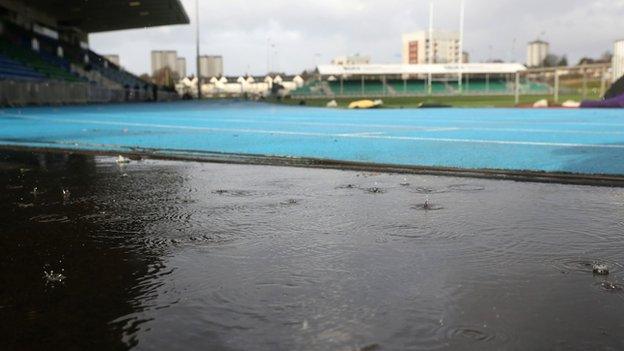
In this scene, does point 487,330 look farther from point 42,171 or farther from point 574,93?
point 574,93

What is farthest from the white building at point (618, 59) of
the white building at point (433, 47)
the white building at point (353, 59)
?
the white building at point (353, 59)

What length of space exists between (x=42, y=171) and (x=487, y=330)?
6996 mm

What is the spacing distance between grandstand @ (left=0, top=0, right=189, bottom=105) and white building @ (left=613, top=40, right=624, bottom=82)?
31670 millimetres

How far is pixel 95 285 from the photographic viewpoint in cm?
307

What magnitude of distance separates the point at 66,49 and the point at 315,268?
56848mm

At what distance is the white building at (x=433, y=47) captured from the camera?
12862cm

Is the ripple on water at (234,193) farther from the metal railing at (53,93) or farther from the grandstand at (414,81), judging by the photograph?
the grandstand at (414,81)

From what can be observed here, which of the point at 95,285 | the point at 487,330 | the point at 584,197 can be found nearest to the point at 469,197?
the point at 584,197

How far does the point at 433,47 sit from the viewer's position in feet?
425

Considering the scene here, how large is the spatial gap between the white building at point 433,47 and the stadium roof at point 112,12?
250 feet

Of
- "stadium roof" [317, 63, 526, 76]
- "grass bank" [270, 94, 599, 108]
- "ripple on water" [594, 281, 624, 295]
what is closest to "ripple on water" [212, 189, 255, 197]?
"ripple on water" [594, 281, 624, 295]

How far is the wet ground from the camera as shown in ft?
7.90

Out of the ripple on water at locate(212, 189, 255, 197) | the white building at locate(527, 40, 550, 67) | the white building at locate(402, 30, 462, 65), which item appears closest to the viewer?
the ripple on water at locate(212, 189, 255, 197)

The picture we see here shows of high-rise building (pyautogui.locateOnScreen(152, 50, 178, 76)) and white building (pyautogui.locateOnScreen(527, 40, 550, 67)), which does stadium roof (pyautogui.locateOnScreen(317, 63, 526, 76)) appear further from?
high-rise building (pyautogui.locateOnScreen(152, 50, 178, 76))
